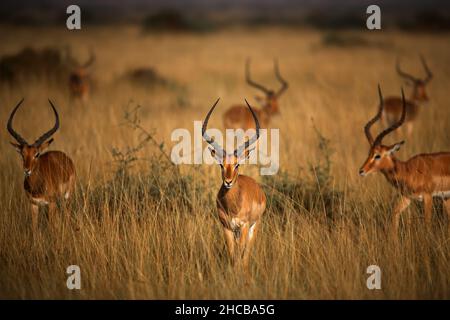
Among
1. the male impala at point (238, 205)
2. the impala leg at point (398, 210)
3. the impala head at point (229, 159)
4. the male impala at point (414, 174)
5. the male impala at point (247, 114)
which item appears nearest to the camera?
the impala head at point (229, 159)

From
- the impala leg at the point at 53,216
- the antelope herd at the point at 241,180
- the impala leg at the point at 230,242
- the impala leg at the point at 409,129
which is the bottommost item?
the impala leg at the point at 230,242

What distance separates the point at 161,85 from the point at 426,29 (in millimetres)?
25474

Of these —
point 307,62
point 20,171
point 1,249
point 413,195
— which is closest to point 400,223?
point 413,195

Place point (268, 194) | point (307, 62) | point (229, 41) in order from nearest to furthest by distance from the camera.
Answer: point (268, 194) < point (307, 62) < point (229, 41)

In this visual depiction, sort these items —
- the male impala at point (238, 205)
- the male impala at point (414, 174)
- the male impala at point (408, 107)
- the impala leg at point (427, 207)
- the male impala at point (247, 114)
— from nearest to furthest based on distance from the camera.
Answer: the male impala at point (238, 205) < the impala leg at point (427, 207) < the male impala at point (414, 174) < the male impala at point (408, 107) < the male impala at point (247, 114)

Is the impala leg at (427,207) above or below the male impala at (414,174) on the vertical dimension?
below

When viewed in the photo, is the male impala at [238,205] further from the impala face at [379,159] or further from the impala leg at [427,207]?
the impala leg at [427,207]

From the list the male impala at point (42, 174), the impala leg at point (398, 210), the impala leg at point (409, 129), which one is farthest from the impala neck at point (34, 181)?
the impala leg at point (409, 129)

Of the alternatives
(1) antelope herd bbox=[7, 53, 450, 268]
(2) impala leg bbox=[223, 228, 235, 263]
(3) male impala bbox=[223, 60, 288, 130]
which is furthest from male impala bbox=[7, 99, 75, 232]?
(3) male impala bbox=[223, 60, 288, 130]

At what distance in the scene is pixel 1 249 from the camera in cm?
574

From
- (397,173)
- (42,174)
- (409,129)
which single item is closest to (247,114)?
(409,129)

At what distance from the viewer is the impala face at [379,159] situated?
6.55m

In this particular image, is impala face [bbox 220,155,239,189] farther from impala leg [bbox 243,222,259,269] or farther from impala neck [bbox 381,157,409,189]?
impala neck [bbox 381,157,409,189]
